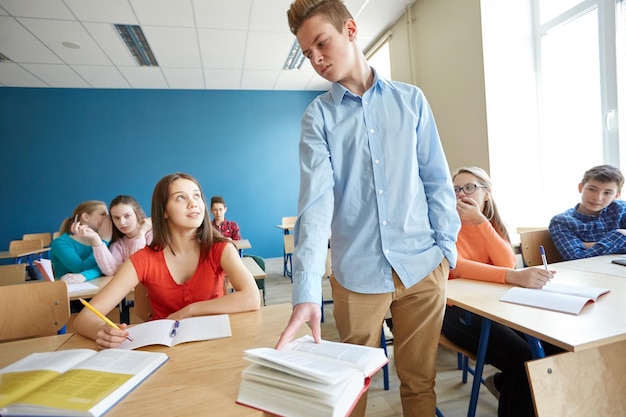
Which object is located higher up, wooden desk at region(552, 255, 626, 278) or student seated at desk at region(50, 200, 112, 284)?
student seated at desk at region(50, 200, 112, 284)

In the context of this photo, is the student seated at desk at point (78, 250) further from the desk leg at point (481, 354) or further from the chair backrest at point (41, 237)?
the chair backrest at point (41, 237)

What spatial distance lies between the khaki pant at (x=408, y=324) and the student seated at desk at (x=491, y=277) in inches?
16.3

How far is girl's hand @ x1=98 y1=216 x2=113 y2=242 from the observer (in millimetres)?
2760

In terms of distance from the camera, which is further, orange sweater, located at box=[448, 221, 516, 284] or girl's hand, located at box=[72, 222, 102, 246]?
girl's hand, located at box=[72, 222, 102, 246]

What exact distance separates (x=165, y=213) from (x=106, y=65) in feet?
15.3

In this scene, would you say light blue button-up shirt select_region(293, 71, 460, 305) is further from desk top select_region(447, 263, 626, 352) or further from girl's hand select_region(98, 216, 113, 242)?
girl's hand select_region(98, 216, 113, 242)

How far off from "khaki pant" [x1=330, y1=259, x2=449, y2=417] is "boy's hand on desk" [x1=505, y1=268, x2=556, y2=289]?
0.58 m

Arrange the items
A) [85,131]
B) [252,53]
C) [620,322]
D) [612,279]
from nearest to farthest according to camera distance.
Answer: [620,322] → [612,279] → [252,53] → [85,131]

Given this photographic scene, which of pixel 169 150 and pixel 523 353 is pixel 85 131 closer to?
pixel 169 150

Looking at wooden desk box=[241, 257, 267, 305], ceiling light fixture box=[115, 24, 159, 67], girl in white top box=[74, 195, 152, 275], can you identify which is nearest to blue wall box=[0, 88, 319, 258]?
ceiling light fixture box=[115, 24, 159, 67]

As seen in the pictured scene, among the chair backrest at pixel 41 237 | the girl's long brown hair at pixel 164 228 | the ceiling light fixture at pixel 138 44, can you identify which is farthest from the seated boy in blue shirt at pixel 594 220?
the chair backrest at pixel 41 237

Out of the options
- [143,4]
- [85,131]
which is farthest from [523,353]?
[85,131]

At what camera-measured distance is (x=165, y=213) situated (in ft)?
4.96

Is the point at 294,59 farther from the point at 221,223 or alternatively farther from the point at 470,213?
the point at 470,213
